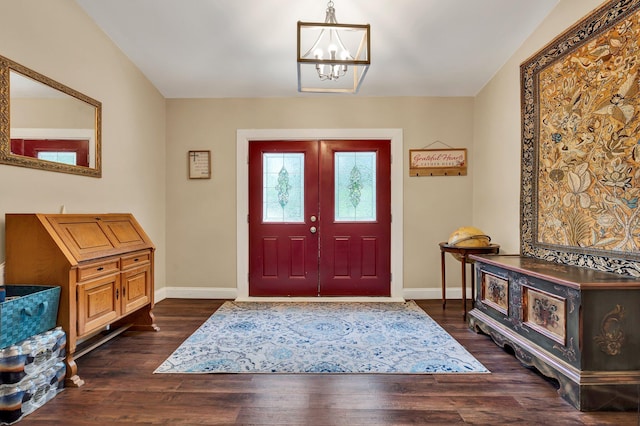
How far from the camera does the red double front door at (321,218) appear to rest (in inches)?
163

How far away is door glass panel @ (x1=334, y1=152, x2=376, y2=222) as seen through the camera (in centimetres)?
416

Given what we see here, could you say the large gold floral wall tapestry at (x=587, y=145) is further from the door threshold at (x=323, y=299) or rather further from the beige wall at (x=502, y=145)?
the door threshold at (x=323, y=299)

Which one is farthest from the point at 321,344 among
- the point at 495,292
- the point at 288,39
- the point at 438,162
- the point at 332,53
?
the point at 288,39

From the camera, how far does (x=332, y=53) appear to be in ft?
8.02

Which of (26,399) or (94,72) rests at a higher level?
(94,72)

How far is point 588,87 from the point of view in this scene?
7.52ft

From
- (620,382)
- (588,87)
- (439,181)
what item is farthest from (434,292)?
(588,87)

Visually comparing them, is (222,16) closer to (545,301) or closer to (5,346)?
(5,346)

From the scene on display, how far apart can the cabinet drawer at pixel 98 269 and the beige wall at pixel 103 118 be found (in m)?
0.52

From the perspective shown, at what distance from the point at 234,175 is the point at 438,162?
8.52ft

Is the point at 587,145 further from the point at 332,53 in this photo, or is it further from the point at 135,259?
the point at 135,259

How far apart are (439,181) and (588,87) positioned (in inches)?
75.3

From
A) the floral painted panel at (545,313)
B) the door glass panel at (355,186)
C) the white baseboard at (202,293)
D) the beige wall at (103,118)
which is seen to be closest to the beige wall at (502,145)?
the floral painted panel at (545,313)

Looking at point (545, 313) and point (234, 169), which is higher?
point (234, 169)
